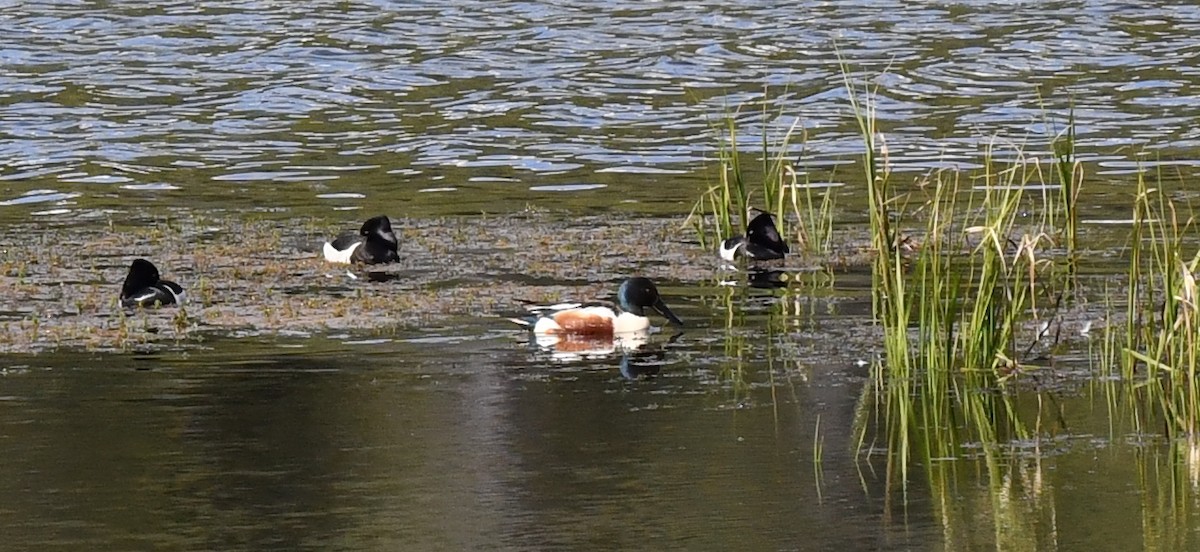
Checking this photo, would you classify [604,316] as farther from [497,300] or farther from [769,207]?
[769,207]

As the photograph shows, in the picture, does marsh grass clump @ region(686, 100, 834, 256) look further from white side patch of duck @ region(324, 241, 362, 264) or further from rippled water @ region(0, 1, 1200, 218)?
white side patch of duck @ region(324, 241, 362, 264)

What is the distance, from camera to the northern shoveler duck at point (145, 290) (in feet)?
41.4

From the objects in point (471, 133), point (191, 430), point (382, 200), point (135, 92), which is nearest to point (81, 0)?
point (135, 92)

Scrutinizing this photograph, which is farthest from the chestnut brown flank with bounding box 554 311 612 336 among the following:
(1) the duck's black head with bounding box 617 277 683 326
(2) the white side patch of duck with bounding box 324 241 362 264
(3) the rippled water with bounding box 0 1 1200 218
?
(3) the rippled water with bounding box 0 1 1200 218

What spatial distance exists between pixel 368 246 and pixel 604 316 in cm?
315

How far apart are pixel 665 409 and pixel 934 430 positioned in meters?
1.29

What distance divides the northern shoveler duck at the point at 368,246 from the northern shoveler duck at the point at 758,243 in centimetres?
227

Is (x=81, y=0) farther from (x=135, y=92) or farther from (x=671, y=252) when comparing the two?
(x=671, y=252)

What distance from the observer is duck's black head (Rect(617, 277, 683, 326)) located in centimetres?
1205

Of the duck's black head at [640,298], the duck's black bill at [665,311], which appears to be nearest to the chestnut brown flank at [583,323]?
the duck's black head at [640,298]

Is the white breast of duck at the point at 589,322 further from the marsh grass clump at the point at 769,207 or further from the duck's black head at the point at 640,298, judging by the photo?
the marsh grass clump at the point at 769,207

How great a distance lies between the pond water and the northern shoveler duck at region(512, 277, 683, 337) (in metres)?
0.19

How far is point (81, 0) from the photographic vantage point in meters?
35.8

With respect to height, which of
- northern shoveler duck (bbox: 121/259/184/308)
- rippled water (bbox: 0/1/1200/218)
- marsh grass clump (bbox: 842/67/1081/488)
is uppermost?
rippled water (bbox: 0/1/1200/218)
